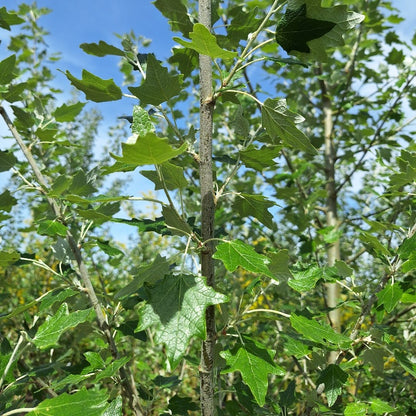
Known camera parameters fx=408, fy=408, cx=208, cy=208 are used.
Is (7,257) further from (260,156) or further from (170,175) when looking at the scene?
(260,156)

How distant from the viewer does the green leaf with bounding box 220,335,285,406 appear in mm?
1007

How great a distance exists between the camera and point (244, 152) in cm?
124

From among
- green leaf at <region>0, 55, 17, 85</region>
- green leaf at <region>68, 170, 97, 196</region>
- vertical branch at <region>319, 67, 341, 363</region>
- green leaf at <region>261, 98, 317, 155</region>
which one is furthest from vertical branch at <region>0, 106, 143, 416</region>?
vertical branch at <region>319, 67, 341, 363</region>

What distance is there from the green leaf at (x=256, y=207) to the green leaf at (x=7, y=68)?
3.17 ft

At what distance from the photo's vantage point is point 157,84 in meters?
1.08

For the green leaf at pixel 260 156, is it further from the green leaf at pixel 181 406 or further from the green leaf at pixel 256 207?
the green leaf at pixel 181 406

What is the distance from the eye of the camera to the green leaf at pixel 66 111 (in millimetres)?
1823

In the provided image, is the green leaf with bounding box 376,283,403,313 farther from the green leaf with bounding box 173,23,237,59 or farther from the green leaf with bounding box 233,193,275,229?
the green leaf with bounding box 173,23,237,59

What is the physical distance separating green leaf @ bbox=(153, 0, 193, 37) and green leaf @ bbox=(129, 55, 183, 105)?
0.97ft

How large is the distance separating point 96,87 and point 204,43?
0.38 metres

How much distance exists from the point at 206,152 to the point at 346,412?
921mm

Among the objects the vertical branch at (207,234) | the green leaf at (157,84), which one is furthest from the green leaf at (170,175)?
the green leaf at (157,84)

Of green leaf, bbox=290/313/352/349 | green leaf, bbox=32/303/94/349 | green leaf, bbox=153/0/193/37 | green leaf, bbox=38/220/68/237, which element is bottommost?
green leaf, bbox=32/303/94/349

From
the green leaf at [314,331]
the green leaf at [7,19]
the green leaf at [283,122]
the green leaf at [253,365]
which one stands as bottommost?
the green leaf at [253,365]
